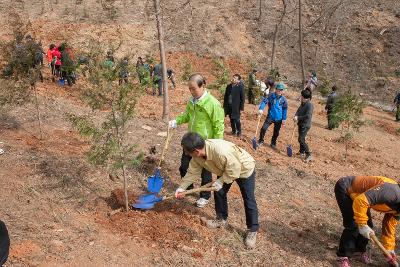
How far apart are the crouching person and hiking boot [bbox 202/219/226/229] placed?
2cm

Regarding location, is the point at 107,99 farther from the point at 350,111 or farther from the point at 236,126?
the point at 350,111

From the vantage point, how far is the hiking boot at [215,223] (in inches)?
221

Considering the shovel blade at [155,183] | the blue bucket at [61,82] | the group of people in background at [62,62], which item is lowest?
the shovel blade at [155,183]

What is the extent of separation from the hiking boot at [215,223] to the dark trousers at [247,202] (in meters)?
0.05

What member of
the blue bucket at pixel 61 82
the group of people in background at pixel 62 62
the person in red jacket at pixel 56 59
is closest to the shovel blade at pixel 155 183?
the group of people in background at pixel 62 62

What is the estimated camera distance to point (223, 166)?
487 centimetres

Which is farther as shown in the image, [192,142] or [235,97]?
[235,97]

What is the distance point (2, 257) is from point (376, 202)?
12.1 feet

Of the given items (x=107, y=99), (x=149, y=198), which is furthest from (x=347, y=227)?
(x=107, y=99)

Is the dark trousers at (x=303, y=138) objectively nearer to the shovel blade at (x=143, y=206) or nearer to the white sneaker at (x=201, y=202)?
the white sneaker at (x=201, y=202)

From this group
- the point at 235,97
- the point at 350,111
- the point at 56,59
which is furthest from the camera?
the point at 56,59

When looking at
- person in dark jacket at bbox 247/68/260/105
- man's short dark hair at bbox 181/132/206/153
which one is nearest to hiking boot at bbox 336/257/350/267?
man's short dark hair at bbox 181/132/206/153

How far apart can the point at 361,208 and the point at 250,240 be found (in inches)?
56.2

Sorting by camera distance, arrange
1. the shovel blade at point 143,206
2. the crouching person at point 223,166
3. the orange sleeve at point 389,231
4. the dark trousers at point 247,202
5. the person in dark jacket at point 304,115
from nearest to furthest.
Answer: the crouching person at point 223,166 < the orange sleeve at point 389,231 < the dark trousers at point 247,202 < the shovel blade at point 143,206 < the person in dark jacket at point 304,115
